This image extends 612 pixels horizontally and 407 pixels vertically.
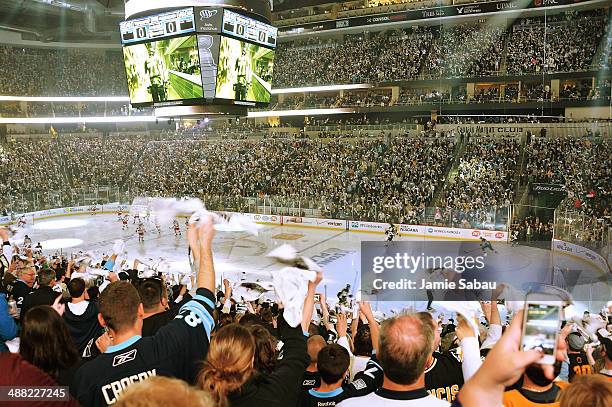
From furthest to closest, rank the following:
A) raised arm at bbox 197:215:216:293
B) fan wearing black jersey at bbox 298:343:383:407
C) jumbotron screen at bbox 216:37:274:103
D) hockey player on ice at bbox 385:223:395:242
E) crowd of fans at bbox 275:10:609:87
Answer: crowd of fans at bbox 275:10:609:87
hockey player on ice at bbox 385:223:395:242
jumbotron screen at bbox 216:37:274:103
fan wearing black jersey at bbox 298:343:383:407
raised arm at bbox 197:215:216:293

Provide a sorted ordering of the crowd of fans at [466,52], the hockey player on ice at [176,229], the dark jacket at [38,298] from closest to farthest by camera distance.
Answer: the dark jacket at [38,298]
the hockey player on ice at [176,229]
the crowd of fans at [466,52]

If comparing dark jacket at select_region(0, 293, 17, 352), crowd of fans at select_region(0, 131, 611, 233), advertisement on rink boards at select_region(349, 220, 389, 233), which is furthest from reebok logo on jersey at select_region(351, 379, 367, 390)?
advertisement on rink boards at select_region(349, 220, 389, 233)

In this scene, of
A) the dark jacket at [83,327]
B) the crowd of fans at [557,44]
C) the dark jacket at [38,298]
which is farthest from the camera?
the crowd of fans at [557,44]

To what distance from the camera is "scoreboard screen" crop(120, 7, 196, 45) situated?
13070mm

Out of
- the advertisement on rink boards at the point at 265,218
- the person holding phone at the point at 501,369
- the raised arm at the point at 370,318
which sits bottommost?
the advertisement on rink boards at the point at 265,218

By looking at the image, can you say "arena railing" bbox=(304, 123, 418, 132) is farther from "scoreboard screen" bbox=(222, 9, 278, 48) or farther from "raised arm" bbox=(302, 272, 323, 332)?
Result: "raised arm" bbox=(302, 272, 323, 332)

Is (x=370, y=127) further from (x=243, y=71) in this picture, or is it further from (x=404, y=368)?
(x=404, y=368)

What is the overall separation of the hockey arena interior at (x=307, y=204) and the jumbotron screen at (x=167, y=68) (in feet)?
0.20

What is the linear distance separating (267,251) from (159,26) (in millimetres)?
10987

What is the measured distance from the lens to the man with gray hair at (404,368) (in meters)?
2.31

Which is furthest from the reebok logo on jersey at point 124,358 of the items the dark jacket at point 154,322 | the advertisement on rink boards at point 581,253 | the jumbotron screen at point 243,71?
the advertisement on rink boards at point 581,253

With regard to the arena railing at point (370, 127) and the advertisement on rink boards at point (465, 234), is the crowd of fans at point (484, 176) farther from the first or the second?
the arena railing at point (370, 127)

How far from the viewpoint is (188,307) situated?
2.75 metres

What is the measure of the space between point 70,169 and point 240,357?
1561 inches
